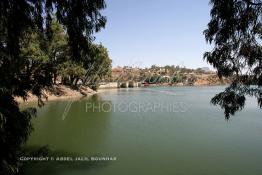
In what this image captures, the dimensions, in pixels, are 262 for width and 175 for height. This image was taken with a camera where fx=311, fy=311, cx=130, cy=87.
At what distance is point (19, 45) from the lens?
6.37 m

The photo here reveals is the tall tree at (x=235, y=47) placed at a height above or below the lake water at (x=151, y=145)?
above

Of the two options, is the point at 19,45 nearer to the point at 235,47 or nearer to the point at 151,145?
the point at 235,47

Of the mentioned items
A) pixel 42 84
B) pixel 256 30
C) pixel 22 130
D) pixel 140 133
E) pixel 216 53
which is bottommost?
pixel 140 133

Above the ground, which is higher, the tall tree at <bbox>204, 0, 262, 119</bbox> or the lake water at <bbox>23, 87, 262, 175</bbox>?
the tall tree at <bbox>204, 0, 262, 119</bbox>

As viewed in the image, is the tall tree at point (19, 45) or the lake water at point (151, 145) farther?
the lake water at point (151, 145)

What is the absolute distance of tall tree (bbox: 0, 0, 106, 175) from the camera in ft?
19.2

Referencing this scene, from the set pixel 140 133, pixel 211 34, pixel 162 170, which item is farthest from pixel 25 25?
pixel 140 133

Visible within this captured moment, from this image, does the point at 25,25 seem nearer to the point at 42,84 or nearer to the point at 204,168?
the point at 42,84

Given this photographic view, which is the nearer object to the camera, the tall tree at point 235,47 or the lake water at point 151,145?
the tall tree at point 235,47

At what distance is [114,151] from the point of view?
1419cm

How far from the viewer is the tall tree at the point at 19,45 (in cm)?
587

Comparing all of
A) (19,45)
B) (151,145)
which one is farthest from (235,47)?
(151,145)

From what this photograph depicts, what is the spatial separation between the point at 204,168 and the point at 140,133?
7544 millimetres

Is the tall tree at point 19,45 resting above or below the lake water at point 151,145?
above
